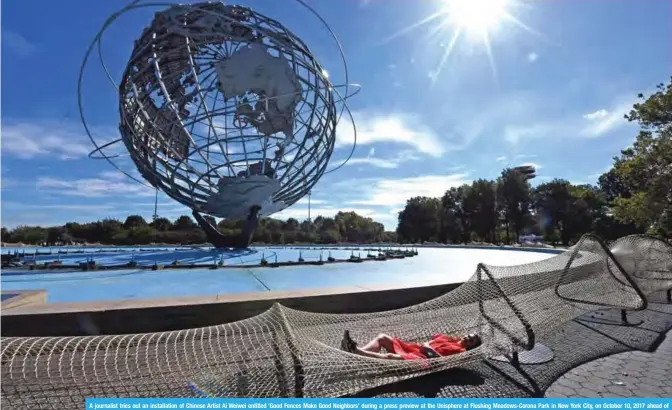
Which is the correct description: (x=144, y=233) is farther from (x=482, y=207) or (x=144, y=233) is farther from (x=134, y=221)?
(x=482, y=207)

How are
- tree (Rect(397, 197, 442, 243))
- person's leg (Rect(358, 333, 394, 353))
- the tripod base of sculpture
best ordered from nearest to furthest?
person's leg (Rect(358, 333, 394, 353)), the tripod base of sculpture, tree (Rect(397, 197, 442, 243))

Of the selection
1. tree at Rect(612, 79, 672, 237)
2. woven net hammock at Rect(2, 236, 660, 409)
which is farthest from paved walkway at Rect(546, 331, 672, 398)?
tree at Rect(612, 79, 672, 237)

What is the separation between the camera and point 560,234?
49.6m

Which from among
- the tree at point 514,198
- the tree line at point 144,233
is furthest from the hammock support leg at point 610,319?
the tree at point 514,198

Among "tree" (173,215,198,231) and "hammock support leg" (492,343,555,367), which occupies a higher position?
"tree" (173,215,198,231)

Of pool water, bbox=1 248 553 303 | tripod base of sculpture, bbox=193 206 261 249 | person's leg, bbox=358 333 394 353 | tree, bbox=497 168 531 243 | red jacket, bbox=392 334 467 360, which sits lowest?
pool water, bbox=1 248 553 303

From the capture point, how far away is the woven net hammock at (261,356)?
245 cm

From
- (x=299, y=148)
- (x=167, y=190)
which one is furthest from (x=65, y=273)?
(x=299, y=148)

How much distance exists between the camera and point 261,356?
124 inches

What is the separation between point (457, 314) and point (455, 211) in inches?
2241

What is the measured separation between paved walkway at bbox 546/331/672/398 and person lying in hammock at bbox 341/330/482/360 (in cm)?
84

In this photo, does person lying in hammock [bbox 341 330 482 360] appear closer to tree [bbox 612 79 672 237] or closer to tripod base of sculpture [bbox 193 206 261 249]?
tree [bbox 612 79 672 237]

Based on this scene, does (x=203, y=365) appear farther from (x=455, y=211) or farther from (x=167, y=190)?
(x=455, y=211)

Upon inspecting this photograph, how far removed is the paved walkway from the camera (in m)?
3.33
